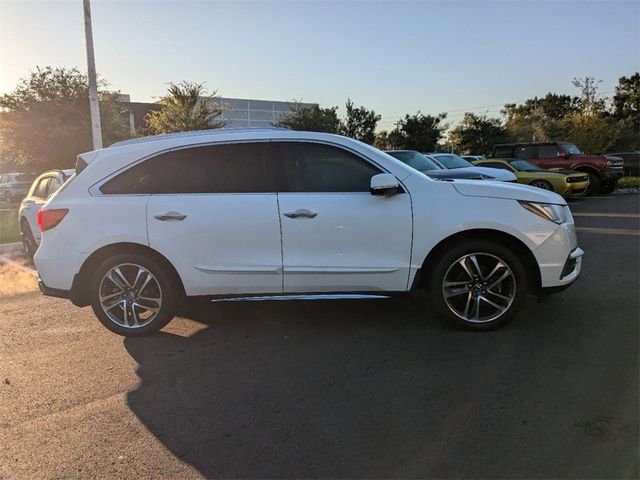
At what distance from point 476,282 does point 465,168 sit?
7.56 meters

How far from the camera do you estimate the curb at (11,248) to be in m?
10.1

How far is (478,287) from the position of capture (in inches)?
179

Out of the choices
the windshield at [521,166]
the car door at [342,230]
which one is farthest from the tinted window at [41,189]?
the windshield at [521,166]

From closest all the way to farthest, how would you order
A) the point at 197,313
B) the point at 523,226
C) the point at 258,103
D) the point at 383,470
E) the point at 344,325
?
1. the point at 383,470
2. the point at 523,226
3. the point at 344,325
4. the point at 197,313
5. the point at 258,103

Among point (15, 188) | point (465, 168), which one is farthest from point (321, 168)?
point (15, 188)

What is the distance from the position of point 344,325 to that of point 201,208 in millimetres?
1730

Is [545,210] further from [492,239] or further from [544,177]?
[544,177]

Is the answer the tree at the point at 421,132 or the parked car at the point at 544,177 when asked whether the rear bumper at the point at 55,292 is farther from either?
the tree at the point at 421,132

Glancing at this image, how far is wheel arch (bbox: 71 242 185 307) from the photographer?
459 cm

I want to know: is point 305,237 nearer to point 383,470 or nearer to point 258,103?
point 383,470

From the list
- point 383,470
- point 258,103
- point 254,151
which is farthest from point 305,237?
point 258,103

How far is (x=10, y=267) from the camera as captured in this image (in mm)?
8484

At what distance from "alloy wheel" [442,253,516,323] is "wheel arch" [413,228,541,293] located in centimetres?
17

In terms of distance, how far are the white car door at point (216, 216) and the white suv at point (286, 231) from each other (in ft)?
0.03
